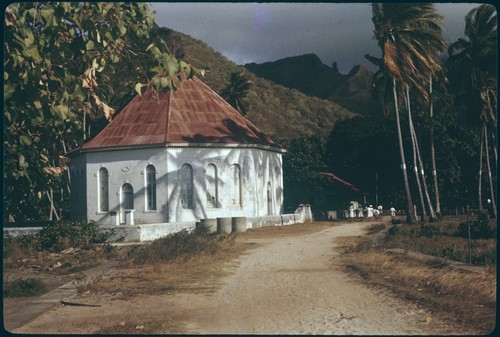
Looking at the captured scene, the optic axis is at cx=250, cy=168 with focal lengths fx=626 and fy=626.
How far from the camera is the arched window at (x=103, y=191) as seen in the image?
128 feet

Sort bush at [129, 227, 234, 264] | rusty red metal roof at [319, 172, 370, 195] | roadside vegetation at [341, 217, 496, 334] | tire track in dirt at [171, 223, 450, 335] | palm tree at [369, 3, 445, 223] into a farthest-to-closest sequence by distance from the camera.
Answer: rusty red metal roof at [319, 172, 370, 195] < palm tree at [369, 3, 445, 223] < bush at [129, 227, 234, 264] < roadside vegetation at [341, 217, 496, 334] < tire track in dirt at [171, 223, 450, 335]

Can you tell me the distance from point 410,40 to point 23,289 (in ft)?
94.9

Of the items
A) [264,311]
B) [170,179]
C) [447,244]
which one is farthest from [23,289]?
[170,179]

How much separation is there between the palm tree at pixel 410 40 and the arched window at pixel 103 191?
18520 millimetres

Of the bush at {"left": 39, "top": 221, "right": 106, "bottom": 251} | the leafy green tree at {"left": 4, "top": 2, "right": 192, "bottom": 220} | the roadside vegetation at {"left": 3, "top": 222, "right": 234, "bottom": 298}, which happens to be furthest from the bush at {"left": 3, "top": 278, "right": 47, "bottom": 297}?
the bush at {"left": 39, "top": 221, "right": 106, "bottom": 251}

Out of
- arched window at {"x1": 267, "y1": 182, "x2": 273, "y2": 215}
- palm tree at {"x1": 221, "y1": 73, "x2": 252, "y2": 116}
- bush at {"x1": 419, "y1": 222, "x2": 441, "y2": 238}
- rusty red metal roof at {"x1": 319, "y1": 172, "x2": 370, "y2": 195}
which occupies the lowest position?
bush at {"x1": 419, "y1": 222, "x2": 441, "y2": 238}

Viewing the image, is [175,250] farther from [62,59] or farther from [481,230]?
[481,230]

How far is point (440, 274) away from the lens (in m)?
14.5

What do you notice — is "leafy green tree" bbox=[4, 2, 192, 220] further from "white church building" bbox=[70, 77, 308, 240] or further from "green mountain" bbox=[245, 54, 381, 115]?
"green mountain" bbox=[245, 54, 381, 115]

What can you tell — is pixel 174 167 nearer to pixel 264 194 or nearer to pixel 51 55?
pixel 264 194

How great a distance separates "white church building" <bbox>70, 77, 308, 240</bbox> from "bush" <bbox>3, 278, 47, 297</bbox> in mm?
20536

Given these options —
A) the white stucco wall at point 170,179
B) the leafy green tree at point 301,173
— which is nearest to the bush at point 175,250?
the white stucco wall at point 170,179

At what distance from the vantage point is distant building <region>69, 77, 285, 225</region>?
37.5 m

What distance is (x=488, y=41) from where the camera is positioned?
29.9 m
